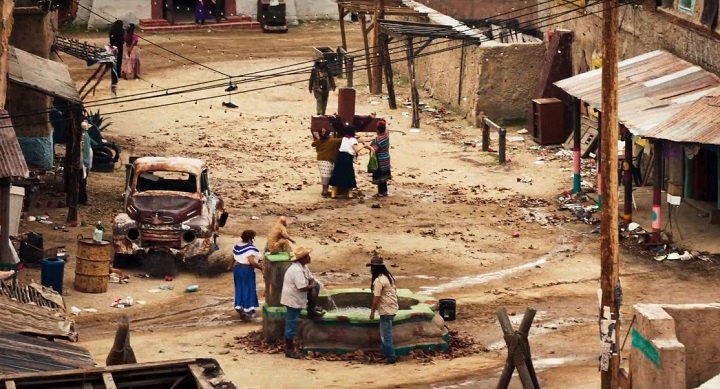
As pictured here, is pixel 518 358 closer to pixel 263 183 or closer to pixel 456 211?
pixel 456 211

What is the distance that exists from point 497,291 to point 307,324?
4.40 m

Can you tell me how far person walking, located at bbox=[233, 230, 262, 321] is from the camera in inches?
966

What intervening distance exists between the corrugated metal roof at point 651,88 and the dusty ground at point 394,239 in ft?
7.09

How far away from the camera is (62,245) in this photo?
1133 inches

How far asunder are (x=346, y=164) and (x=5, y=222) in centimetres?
784

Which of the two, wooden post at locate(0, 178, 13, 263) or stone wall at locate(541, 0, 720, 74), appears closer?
wooden post at locate(0, 178, 13, 263)

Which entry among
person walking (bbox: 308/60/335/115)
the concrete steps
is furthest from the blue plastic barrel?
the concrete steps

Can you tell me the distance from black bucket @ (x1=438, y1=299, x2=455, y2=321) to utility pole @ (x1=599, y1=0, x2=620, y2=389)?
15.5 feet

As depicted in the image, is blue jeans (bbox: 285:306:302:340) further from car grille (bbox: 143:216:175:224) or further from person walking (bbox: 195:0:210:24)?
person walking (bbox: 195:0:210:24)

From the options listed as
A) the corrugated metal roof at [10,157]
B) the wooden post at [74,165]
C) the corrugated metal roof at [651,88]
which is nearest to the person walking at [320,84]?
the corrugated metal roof at [651,88]

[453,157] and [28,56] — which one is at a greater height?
[28,56]

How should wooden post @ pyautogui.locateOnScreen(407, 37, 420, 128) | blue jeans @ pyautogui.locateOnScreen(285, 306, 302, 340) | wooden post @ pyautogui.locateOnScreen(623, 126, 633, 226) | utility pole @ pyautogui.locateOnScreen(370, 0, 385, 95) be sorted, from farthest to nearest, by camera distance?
utility pole @ pyautogui.locateOnScreen(370, 0, 385, 95) < wooden post @ pyautogui.locateOnScreen(407, 37, 420, 128) < wooden post @ pyautogui.locateOnScreen(623, 126, 633, 226) < blue jeans @ pyautogui.locateOnScreen(285, 306, 302, 340)

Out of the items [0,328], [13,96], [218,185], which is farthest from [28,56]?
[0,328]

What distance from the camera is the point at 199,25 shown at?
51.7 meters
